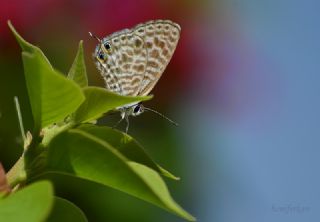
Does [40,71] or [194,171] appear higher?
[40,71]

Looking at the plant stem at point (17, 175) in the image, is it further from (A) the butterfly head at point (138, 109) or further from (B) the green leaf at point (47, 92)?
(A) the butterfly head at point (138, 109)

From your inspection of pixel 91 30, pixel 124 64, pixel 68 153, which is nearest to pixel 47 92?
pixel 68 153

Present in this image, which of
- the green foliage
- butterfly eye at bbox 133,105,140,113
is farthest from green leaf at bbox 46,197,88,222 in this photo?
butterfly eye at bbox 133,105,140,113

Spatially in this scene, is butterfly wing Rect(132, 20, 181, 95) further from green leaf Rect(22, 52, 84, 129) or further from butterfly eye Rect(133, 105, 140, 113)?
green leaf Rect(22, 52, 84, 129)

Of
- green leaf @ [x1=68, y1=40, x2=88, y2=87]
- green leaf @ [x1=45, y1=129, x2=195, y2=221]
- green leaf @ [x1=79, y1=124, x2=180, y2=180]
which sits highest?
green leaf @ [x1=68, y1=40, x2=88, y2=87]

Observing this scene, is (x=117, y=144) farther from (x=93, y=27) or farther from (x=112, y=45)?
(x=93, y=27)

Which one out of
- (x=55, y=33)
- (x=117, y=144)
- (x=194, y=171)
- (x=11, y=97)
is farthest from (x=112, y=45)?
(x=194, y=171)

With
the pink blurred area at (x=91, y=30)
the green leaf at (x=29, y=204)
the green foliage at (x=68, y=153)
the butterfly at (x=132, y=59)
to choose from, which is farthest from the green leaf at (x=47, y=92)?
the pink blurred area at (x=91, y=30)
